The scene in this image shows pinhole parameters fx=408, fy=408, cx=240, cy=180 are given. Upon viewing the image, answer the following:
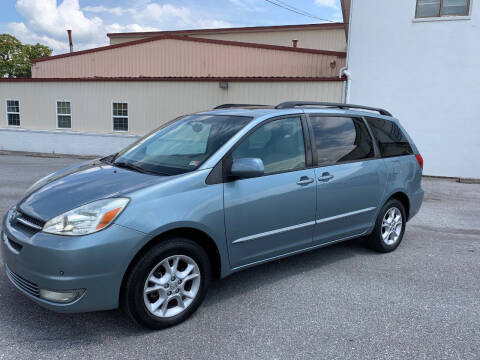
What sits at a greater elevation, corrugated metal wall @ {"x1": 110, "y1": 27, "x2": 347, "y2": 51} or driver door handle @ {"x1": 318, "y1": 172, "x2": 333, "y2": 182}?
corrugated metal wall @ {"x1": 110, "y1": 27, "x2": 347, "y2": 51}

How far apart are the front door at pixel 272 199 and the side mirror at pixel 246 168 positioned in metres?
0.11

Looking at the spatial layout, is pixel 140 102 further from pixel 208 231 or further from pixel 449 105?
pixel 208 231

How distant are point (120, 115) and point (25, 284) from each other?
15.0 m

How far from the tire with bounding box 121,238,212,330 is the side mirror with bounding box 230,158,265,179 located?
2.21ft

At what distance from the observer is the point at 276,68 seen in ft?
58.6

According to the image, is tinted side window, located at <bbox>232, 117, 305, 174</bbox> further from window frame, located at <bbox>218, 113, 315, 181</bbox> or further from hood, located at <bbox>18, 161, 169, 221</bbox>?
hood, located at <bbox>18, 161, 169, 221</bbox>

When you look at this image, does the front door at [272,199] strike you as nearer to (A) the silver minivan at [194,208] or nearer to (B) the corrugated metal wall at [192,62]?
(A) the silver minivan at [194,208]

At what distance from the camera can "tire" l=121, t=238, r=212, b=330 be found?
298cm

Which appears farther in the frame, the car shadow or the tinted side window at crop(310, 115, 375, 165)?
the tinted side window at crop(310, 115, 375, 165)

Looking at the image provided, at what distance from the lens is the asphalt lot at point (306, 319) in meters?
2.92

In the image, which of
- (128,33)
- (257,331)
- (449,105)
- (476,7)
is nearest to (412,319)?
(257,331)

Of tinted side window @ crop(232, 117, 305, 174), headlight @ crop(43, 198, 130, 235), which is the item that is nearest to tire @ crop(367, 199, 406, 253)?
tinted side window @ crop(232, 117, 305, 174)

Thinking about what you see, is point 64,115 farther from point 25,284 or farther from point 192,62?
point 25,284

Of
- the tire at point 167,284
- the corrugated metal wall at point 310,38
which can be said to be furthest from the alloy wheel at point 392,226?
the corrugated metal wall at point 310,38
